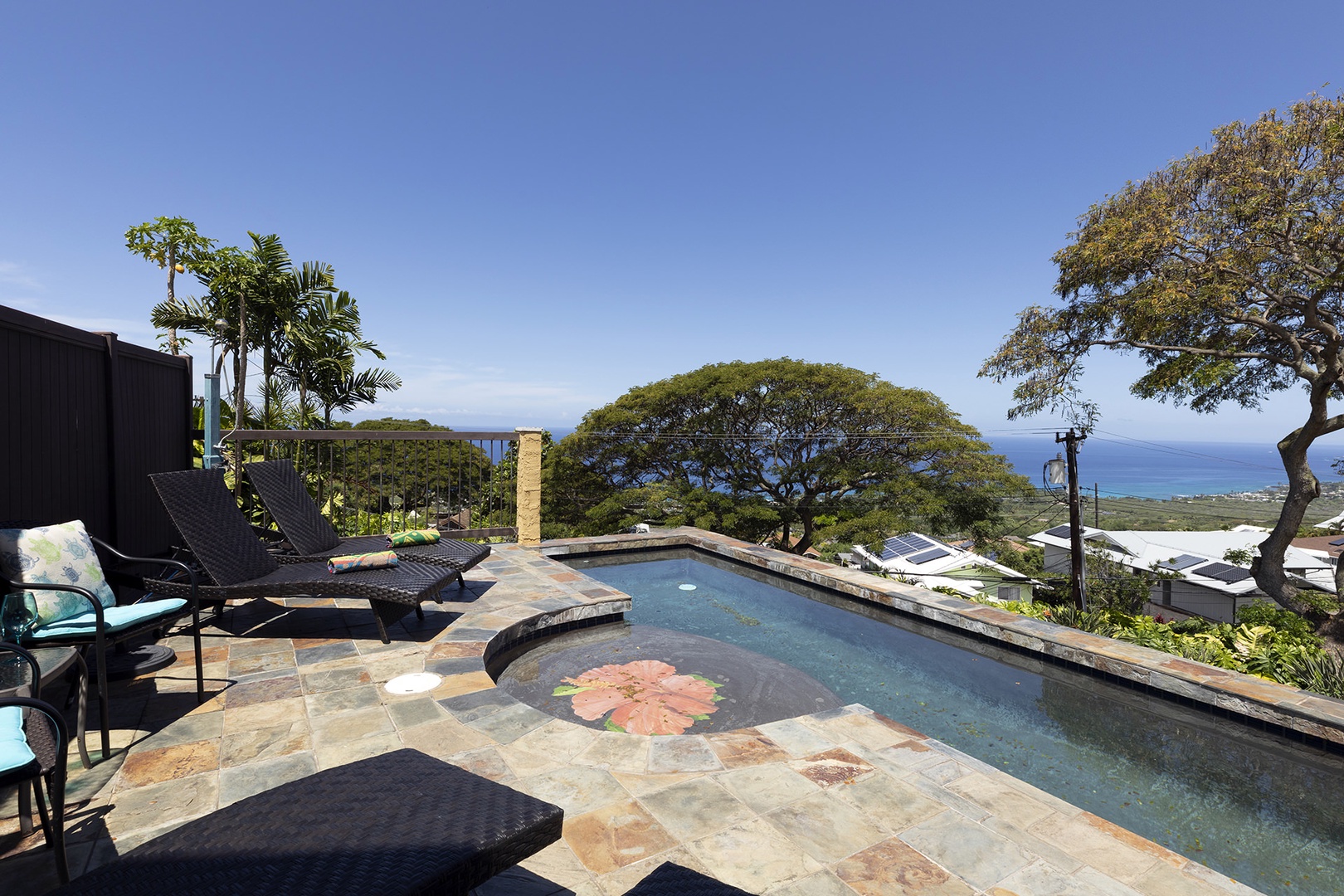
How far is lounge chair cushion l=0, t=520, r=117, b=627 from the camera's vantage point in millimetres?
2355

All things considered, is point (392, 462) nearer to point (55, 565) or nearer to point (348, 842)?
point (55, 565)

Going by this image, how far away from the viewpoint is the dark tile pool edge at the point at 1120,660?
3.13 meters

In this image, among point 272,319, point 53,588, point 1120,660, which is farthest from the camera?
point 272,319

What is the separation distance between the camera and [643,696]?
3.58 meters

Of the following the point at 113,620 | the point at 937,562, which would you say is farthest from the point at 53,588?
the point at 937,562

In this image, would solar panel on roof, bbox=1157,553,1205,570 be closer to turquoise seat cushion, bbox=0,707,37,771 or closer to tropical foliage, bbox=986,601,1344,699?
tropical foliage, bbox=986,601,1344,699

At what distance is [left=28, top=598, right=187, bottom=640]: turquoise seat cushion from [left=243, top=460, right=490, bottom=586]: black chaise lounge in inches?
61.4

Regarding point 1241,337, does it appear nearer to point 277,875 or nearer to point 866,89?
point 866,89

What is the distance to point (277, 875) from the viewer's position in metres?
1.02

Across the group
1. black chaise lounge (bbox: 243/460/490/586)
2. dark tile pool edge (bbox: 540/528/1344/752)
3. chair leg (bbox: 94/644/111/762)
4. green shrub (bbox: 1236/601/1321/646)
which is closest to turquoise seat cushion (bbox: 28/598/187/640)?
chair leg (bbox: 94/644/111/762)

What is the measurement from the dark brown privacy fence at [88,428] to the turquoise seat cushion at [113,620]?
126 cm

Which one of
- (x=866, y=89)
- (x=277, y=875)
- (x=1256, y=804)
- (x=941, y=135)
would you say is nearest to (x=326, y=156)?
(x=866, y=89)

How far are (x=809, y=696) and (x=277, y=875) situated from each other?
10.5 feet

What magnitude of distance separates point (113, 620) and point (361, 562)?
140cm
